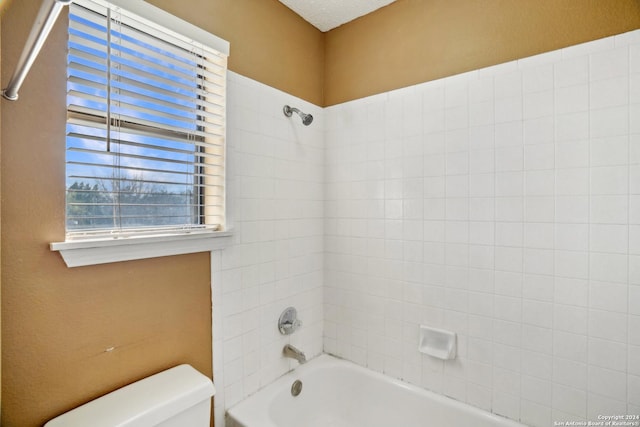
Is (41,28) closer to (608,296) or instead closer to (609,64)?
(609,64)

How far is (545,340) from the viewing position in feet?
4.66

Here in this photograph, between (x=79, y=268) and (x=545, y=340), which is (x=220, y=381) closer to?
(x=79, y=268)

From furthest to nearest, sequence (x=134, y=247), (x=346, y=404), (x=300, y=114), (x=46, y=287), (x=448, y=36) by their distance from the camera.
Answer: (x=346, y=404), (x=300, y=114), (x=448, y=36), (x=134, y=247), (x=46, y=287)

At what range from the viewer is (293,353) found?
181 cm

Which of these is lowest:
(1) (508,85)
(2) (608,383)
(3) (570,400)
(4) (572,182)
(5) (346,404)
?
(5) (346,404)

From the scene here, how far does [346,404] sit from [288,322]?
Answer: 63cm

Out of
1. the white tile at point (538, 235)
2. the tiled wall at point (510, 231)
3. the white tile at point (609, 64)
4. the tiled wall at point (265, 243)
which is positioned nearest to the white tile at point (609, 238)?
the tiled wall at point (510, 231)

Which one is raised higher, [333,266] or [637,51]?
[637,51]

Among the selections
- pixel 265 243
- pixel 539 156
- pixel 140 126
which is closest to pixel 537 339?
pixel 539 156

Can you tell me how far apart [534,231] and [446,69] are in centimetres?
90

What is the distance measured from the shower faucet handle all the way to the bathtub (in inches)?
10.5

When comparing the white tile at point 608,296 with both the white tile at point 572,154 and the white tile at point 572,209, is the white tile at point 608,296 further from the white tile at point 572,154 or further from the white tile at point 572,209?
the white tile at point 572,154

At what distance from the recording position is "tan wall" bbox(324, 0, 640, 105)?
134 cm

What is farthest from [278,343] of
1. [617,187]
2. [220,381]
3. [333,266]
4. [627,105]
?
[627,105]
